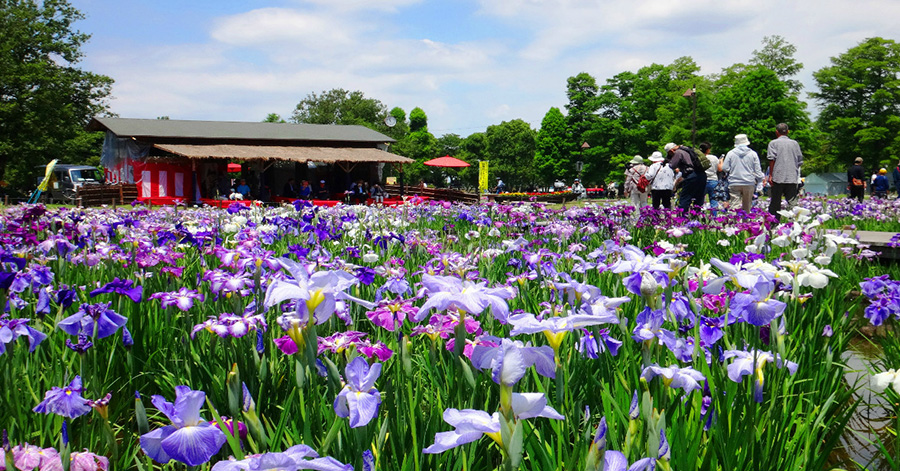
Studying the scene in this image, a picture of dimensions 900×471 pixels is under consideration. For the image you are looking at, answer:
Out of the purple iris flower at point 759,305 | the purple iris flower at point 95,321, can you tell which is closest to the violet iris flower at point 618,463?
the purple iris flower at point 759,305

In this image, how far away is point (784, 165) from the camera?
9086mm

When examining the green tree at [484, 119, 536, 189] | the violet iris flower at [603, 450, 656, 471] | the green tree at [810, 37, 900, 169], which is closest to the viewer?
the violet iris flower at [603, 450, 656, 471]

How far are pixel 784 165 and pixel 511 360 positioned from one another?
9375 mm

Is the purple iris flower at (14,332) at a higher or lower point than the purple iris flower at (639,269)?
lower

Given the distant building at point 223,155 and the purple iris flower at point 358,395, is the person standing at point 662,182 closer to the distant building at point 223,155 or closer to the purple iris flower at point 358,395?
the purple iris flower at point 358,395

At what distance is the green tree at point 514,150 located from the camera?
203 feet

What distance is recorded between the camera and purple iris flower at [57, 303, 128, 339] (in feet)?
6.09

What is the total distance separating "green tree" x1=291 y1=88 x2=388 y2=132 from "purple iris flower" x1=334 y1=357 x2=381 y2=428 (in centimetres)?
6345

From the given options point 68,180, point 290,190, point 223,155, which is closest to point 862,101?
point 290,190

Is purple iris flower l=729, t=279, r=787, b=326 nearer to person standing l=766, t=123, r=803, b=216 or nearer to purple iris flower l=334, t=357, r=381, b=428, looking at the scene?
purple iris flower l=334, t=357, r=381, b=428

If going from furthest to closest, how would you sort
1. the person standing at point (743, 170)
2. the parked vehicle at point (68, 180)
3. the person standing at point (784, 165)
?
1. the parked vehicle at point (68, 180)
2. the person standing at point (743, 170)
3. the person standing at point (784, 165)

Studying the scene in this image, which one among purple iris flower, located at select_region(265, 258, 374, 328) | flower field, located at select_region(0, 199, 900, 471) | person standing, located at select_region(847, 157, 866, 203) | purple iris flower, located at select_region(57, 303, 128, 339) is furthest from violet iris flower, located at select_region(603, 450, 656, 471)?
person standing, located at select_region(847, 157, 866, 203)

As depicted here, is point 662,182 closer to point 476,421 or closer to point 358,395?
point 358,395

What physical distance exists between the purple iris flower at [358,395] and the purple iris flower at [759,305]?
1160mm
